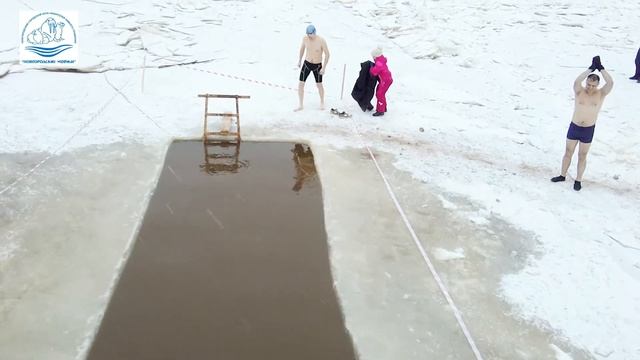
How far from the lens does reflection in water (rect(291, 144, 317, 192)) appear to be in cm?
743

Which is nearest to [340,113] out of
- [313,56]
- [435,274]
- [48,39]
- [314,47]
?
[313,56]

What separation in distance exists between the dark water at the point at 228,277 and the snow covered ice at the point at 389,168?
0.23 metres

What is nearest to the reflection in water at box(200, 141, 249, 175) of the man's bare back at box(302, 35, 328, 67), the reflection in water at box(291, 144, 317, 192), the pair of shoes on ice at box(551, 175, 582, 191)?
the reflection in water at box(291, 144, 317, 192)

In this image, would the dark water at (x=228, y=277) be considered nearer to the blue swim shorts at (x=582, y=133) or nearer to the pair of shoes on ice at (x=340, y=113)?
the pair of shoes on ice at (x=340, y=113)

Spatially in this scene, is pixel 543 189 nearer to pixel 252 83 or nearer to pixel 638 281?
pixel 638 281

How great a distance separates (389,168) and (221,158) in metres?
2.71

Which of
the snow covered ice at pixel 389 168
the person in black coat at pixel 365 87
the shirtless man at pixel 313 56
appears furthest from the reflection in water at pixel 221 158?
the person in black coat at pixel 365 87

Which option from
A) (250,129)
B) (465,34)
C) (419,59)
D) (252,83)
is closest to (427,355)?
(250,129)

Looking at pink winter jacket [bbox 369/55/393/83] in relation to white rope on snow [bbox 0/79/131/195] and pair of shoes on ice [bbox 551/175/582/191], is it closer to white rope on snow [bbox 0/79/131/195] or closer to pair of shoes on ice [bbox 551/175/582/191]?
pair of shoes on ice [bbox 551/175/582/191]

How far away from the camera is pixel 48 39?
41.2 feet

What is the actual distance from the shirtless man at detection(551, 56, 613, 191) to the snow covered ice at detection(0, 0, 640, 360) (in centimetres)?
59

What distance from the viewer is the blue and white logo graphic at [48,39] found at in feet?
38.8

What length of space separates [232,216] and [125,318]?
6.66 ft

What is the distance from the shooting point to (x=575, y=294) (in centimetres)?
520
